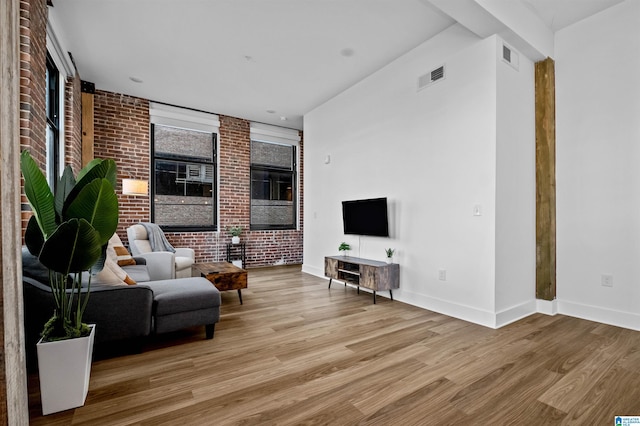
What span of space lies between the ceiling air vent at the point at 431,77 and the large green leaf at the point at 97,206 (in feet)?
11.0

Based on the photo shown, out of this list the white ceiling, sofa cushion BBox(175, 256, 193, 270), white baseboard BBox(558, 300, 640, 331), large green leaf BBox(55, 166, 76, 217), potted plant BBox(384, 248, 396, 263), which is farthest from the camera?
sofa cushion BBox(175, 256, 193, 270)

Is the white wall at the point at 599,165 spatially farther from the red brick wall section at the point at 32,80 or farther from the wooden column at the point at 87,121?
the wooden column at the point at 87,121

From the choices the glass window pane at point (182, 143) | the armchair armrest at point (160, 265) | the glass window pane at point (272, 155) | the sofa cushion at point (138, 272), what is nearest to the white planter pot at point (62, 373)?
the sofa cushion at point (138, 272)

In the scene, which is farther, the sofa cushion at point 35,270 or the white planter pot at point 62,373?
the sofa cushion at point 35,270

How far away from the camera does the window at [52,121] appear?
3.49m

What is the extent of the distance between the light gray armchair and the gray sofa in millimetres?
1401

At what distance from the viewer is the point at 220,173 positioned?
6004mm

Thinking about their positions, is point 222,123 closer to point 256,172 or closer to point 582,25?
point 256,172

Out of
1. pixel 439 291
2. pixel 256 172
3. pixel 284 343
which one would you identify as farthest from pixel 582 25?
pixel 256 172

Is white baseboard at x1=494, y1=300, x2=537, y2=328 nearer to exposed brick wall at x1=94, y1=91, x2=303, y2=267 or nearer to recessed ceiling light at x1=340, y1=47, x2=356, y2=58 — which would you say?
recessed ceiling light at x1=340, y1=47, x2=356, y2=58

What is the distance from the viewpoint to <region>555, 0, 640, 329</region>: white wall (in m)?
2.91

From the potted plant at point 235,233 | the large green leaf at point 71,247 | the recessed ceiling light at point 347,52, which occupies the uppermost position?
the recessed ceiling light at point 347,52

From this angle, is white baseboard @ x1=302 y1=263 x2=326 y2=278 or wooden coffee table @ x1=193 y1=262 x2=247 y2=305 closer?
wooden coffee table @ x1=193 y1=262 x2=247 y2=305

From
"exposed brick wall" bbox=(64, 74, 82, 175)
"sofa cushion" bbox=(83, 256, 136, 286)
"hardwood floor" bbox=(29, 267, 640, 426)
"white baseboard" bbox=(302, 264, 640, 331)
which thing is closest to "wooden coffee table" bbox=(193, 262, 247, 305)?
"hardwood floor" bbox=(29, 267, 640, 426)
